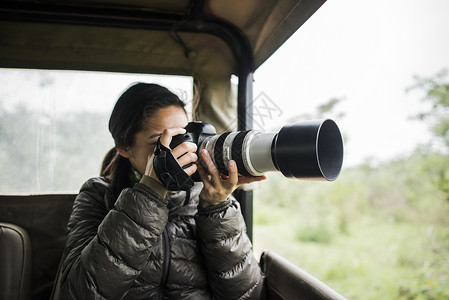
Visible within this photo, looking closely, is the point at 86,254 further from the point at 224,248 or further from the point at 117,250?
the point at 224,248

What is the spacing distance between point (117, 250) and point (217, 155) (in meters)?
0.37

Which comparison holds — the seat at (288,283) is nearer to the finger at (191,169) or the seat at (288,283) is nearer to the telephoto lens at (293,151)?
the telephoto lens at (293,151)

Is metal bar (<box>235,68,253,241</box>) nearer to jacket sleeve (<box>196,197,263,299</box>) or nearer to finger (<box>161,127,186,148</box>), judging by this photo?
jacket sleeve (<box>196,197,263,299</box>)

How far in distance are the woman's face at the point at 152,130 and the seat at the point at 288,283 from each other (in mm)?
586

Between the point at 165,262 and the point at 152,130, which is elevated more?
the point at 152,130

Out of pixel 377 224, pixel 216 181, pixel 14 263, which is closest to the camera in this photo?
pixel 216 181

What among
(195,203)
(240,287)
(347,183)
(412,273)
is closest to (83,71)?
(195,203)

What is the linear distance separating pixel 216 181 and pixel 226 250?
0.75 feet

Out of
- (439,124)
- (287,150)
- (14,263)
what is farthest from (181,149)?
Result: (439,124)

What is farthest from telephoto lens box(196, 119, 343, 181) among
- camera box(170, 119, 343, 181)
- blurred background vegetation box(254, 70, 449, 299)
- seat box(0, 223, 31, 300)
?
blurred background vegetation box(254, 70, 449, 299)

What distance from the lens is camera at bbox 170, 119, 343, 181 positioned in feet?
2.26

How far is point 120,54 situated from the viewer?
1431 millimetres

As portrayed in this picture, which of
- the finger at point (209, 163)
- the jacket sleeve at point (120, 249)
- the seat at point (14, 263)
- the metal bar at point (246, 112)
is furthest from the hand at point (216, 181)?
the seat at point (14, 263)

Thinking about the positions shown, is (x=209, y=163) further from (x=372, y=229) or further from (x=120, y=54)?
(x=372, y=229)
